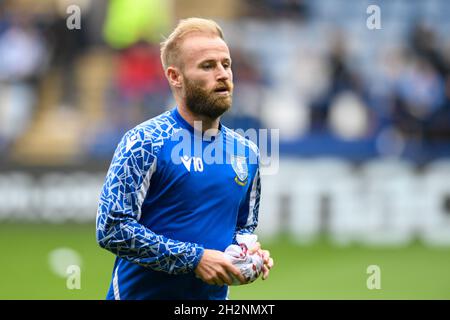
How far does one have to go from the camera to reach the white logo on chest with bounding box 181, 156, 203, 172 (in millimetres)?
5199

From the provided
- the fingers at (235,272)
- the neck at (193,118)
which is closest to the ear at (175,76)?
the neck at (193,118)

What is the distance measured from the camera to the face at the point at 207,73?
5219mm

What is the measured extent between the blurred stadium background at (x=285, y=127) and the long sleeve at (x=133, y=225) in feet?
17.8

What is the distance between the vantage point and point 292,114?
15945 millimetres

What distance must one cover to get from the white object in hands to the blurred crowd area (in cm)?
916

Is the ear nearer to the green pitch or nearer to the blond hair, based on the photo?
the blond hair

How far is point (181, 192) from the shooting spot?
5.20 metres

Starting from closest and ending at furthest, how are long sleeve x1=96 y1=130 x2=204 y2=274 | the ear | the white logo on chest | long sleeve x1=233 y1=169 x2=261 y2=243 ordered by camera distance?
long sleeve x1=96 y1=130 x2=204 y2=274
the white logo on chest
the ear
long sleeve x1=233 y1=169 x2=261 y2=243

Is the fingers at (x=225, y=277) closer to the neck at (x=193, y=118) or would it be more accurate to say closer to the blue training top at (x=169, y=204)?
the blue training top at (x=169, y=204)

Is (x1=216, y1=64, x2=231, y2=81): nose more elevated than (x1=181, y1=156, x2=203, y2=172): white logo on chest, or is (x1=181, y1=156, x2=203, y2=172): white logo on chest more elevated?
(x1=216, y1=64, x2=231, y2=81): nose

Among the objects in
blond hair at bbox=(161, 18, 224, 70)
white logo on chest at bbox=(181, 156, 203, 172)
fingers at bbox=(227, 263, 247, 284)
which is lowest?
fingers at bbox=(227, 263, 247, 284)

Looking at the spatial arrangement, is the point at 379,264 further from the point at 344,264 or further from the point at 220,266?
the point at 220,266

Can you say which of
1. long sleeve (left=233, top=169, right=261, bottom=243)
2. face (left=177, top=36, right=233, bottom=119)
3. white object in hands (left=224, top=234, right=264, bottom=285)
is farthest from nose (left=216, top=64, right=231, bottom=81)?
white object in hands (left=224, top=234, right=264, bottom=285)

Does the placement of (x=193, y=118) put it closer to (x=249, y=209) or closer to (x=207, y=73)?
(x=207, y=73)
